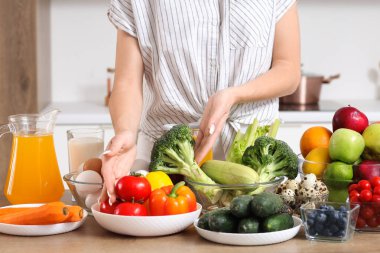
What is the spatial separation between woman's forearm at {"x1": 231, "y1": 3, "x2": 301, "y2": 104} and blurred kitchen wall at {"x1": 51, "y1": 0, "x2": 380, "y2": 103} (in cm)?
190

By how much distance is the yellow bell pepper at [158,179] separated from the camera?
1.45 meters

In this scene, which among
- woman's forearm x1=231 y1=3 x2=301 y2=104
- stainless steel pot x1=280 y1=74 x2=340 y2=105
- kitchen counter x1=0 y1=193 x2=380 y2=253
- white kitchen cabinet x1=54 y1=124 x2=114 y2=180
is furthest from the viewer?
stainless steel pot x1=280 y1=74 x2=340 y2=105

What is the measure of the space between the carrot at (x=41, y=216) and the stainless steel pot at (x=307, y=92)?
7.40 ft

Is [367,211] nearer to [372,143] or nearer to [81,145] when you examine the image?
[372,143]

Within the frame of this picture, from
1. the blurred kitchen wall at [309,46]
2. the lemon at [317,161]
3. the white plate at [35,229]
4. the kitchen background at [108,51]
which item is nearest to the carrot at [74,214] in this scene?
the white plate at [35,229]

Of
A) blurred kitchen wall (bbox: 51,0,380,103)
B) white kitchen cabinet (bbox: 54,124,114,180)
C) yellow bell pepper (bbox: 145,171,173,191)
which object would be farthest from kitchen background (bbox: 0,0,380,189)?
yellow bell pepper (bbox: 145,171,173,191)

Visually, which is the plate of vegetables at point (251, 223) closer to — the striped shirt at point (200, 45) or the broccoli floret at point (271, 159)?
the broccoli floret at point (271, 159)

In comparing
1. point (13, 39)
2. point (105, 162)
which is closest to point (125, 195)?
point (105, 162)

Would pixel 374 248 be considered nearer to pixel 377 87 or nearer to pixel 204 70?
pixel 204 70

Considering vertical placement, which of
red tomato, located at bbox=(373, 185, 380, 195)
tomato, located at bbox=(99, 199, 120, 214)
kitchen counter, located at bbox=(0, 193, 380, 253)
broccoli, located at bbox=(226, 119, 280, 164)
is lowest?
kitchen counter, located at bbox=(0, 193, 380, 253)

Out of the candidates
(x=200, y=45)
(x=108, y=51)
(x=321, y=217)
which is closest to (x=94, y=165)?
(x=321, y=217)

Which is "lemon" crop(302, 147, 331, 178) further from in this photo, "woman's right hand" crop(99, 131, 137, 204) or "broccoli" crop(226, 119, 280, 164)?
"woman's right hand" crop(99, 131, 137, 204)

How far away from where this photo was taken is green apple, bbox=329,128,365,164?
1493mm

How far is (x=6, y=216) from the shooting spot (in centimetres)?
142
